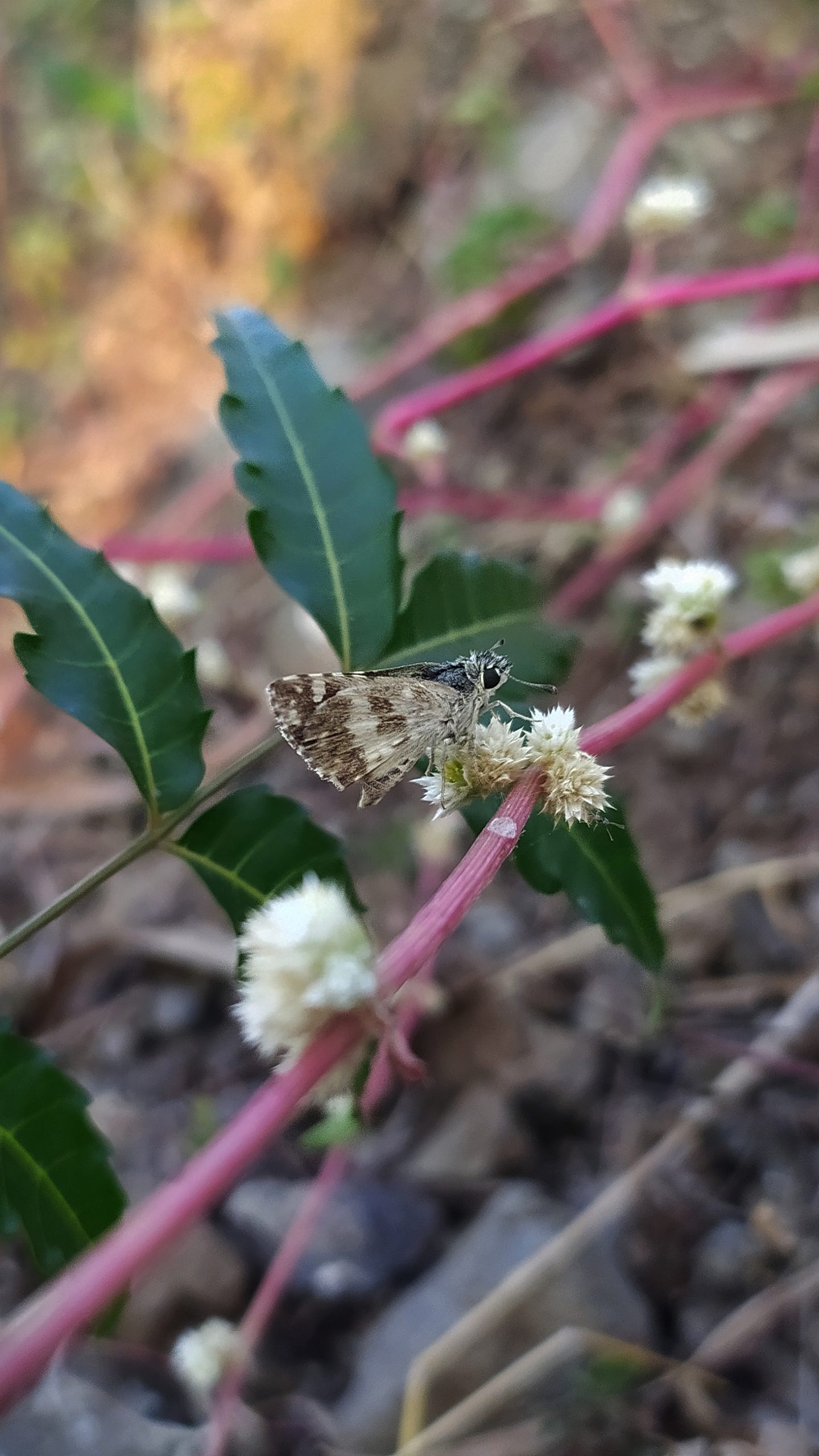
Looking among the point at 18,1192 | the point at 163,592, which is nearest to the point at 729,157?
the point at 163,592

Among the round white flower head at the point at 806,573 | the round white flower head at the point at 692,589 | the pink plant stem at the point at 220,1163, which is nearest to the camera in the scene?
the pink plant stem at the point at 220,1163

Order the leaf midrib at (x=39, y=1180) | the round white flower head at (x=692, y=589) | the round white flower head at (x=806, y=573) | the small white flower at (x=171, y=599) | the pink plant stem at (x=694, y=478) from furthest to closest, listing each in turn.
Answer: the pink plant stem at (x=694, y=478), the small white flower at (x=171, y=599), the round white flower head at (x=806, y=573), the round white flower head at (x=692, y=589), the leaf midrib at (x=39, y=1180)

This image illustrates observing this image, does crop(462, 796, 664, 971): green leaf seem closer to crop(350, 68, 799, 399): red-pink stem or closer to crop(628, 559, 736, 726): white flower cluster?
crop(628, 559, 736, 726): white flower cluster

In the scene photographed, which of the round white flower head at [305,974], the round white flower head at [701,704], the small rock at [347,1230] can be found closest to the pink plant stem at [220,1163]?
the round white flower head at [305,974]

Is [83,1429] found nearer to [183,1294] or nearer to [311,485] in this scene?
[183,1294]

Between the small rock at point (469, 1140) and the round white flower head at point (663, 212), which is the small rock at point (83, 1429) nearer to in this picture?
the small rock at point (469, 1140)

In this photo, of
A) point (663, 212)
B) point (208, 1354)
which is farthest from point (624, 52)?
point (208, 1354)

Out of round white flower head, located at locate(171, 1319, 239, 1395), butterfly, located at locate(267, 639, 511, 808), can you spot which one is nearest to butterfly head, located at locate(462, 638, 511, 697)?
butterfly, located at locate(267, 639, 511, 808)

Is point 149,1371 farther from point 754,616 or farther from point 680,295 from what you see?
point 680,295
